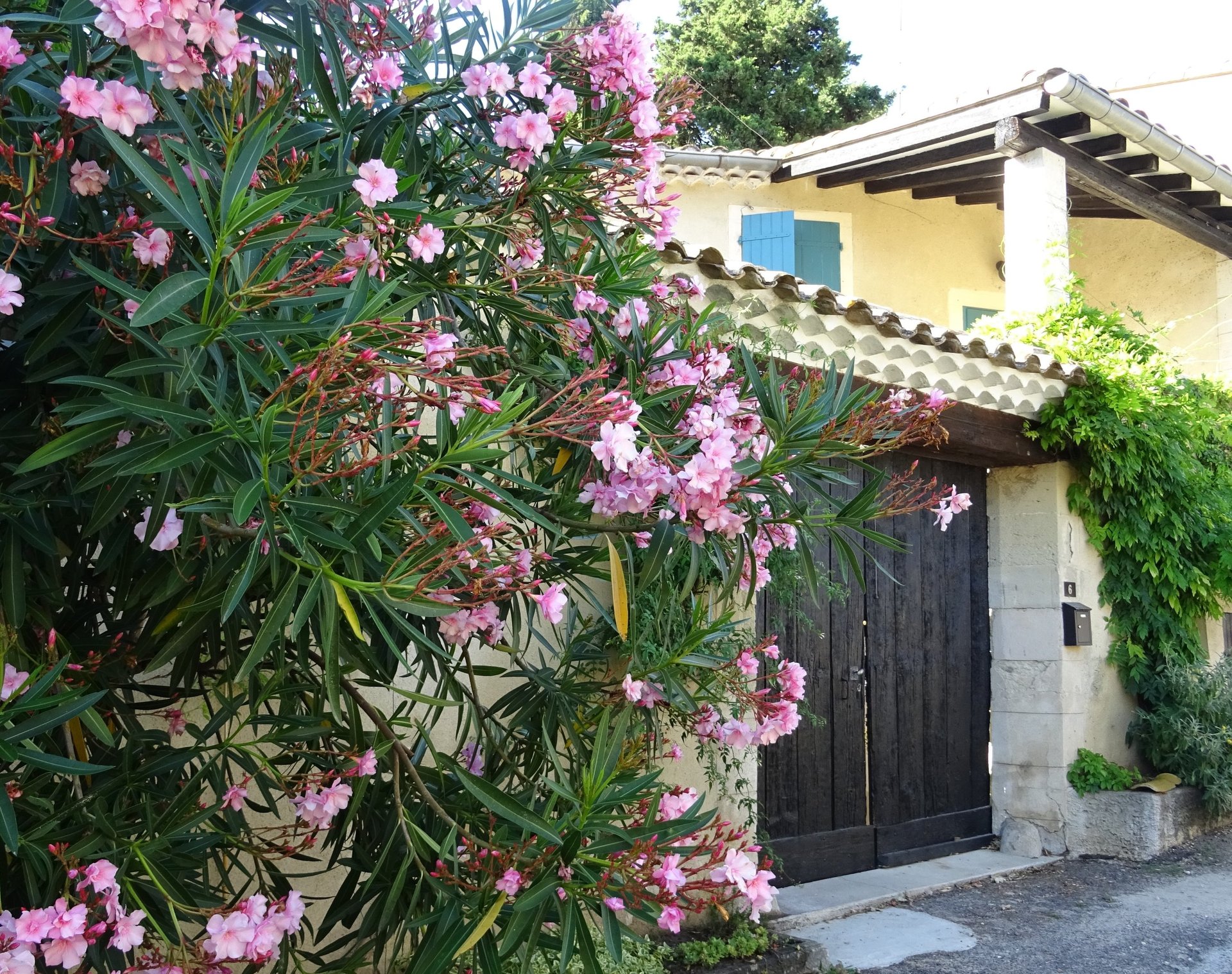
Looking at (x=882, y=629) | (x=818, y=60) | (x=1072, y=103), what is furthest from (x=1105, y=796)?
(x=818, y=60)

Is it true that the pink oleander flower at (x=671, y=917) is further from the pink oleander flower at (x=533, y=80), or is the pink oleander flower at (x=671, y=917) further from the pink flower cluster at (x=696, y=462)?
the pink oleander flower at (x=533, y=80)

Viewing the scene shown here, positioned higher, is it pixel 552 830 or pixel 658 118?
pixel 658 118

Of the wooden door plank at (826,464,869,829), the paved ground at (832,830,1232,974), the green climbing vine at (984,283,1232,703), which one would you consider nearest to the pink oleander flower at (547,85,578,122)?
the paved ground at (832,830,1232,974)

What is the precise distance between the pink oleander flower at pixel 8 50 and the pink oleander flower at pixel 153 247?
0.29 meters

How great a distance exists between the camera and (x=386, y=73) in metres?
2.03

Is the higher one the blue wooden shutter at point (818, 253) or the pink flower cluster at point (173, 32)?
the blue wooden shutter at point (818, 253)

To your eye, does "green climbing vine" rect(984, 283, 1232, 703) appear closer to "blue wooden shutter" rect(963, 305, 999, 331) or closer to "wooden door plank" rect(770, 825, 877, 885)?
"wooden door plank" rect(770, 825, 877, 885)

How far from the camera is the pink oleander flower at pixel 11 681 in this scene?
154 centimetres

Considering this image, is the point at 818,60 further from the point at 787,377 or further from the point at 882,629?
the point at 787,377

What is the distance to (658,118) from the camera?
2.32 metres

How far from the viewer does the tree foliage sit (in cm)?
1486

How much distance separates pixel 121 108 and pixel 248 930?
124cm

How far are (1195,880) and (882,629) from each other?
2003 millimetres

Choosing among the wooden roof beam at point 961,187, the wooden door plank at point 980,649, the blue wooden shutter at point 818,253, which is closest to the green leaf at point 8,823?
the wooden door plank at point 980,649
